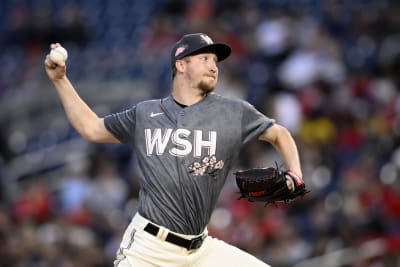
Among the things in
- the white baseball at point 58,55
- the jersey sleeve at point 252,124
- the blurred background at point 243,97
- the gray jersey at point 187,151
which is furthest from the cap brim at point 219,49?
the blurred background at point 243,97

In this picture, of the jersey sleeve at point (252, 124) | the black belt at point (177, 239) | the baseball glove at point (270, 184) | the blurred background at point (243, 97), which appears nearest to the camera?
the baseball glove at point (270, 184)

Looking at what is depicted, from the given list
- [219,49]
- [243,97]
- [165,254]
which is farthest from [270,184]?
[243,97]

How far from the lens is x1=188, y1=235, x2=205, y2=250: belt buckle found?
5.60 metres

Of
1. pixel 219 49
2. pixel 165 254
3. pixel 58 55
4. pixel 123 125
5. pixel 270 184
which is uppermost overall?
pixel 219 49

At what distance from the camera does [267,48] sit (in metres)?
12.1

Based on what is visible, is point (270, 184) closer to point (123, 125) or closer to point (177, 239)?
point (177, 239)

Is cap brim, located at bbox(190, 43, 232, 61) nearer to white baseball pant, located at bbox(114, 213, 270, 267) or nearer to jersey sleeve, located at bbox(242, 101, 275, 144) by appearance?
Result: jersey sleeve, located at bbox(242, 101, 275, 144)

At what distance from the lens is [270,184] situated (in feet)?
17.9

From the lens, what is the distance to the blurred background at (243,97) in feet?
30.9

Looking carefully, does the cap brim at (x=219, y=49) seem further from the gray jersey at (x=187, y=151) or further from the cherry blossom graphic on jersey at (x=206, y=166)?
the cherry blossom graphic on jersey at (x=206, y=166)

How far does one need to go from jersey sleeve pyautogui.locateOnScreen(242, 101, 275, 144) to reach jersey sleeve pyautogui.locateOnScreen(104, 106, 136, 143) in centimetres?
67

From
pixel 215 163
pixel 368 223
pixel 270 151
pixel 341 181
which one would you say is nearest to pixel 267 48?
pixel 270 151

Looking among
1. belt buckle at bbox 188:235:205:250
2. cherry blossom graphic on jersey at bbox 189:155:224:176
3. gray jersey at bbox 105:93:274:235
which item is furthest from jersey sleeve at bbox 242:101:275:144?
belt buckle at bbox 188:235:205:250

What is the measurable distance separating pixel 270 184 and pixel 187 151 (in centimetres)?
54
